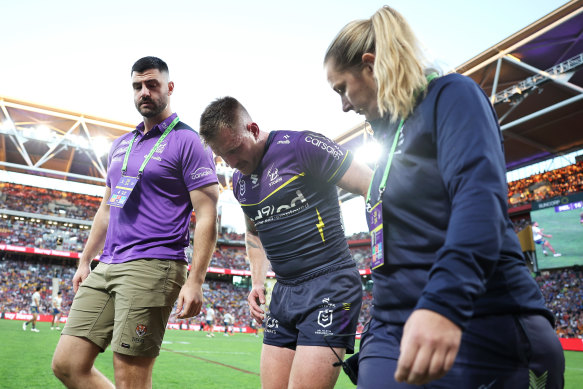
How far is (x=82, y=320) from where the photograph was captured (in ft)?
9.28

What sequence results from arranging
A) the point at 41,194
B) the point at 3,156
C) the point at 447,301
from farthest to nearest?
the point at 41,194
the point at 3,156
the point at 447,301

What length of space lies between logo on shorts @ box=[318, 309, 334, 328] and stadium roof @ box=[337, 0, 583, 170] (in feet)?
60.7

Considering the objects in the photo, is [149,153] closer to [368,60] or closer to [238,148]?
[238,148]

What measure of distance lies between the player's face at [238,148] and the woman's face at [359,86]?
1.22 m

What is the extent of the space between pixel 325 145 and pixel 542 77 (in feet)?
74.9

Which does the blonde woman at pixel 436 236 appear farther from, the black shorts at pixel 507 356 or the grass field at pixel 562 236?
the grass field at pixel 562 236

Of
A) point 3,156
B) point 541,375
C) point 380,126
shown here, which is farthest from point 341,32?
point 3,156

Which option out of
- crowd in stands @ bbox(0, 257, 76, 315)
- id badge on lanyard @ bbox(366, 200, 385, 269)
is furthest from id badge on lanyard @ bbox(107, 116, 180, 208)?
crowd in stands @ bbox(0, 257, 76, 315)

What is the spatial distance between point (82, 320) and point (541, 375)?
2.60 meters

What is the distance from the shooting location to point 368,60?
1465 millimetres

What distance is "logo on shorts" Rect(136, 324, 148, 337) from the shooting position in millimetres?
2670

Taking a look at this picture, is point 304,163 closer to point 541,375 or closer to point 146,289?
point 146,289

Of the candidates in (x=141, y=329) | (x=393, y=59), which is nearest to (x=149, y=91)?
(x=141, y=329)

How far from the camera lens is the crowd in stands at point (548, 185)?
31.2 m
